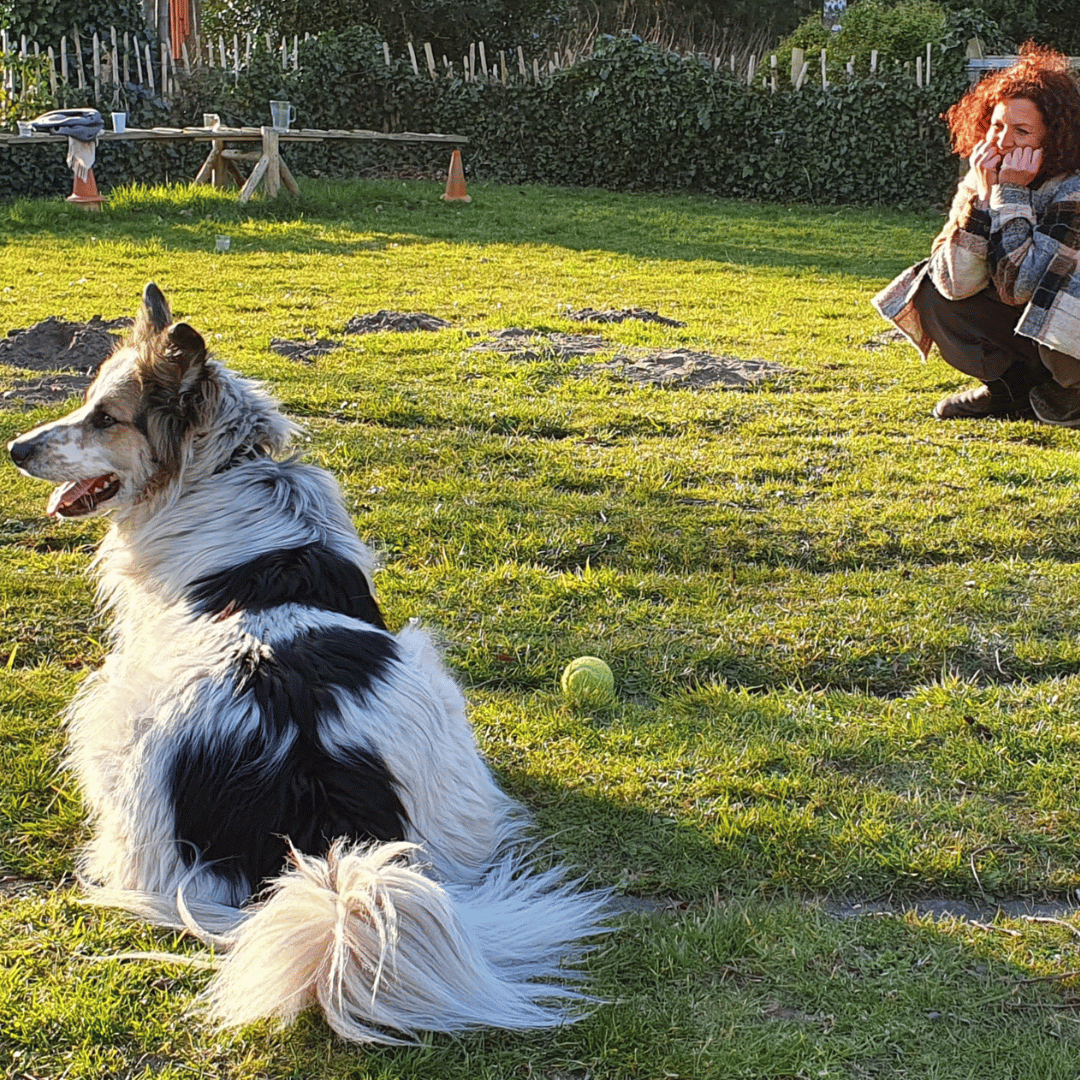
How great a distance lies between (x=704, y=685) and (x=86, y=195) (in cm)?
1286

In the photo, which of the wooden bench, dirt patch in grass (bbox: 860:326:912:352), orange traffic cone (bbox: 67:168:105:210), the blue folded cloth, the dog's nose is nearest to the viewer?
the dog's nose

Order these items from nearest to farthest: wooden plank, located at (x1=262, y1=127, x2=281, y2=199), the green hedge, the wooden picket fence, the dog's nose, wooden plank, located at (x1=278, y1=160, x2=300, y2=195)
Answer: the dog's nose < wooden plank, located at (x1=262, y1=127, x2=281, y2=199) < wooden plank, located at (x1=278, y1=160, x2=300, y2=195) < the wooden picket fence < the green hedge

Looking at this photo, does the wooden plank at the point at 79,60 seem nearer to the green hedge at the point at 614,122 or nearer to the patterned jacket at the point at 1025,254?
the green hedge at the point at 614,122

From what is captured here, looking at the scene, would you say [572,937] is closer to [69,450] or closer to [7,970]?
[7,970]

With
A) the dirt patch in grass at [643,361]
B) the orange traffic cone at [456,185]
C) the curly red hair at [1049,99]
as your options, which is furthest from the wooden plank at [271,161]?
the curly red hair at [1049,99]

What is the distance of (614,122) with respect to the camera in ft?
64.4

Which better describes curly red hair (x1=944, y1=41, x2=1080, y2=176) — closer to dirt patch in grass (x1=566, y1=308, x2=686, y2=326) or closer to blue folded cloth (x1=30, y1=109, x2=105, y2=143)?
dirt patch in grass (x1=566, y1=308, x2=686, y2=326)

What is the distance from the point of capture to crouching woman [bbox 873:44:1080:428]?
6.37 metres

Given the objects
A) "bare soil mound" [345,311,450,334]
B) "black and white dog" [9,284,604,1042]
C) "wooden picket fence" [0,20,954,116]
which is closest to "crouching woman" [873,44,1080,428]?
"bare soil mound" [345,311,450,334]

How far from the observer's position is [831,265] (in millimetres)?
12961

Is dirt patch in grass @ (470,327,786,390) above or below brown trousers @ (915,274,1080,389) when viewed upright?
below

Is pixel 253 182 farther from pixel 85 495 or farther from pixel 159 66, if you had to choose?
pixel 85 495

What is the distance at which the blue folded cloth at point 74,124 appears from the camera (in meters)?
13.5

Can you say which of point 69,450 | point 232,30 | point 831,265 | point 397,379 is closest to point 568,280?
point 831,265
